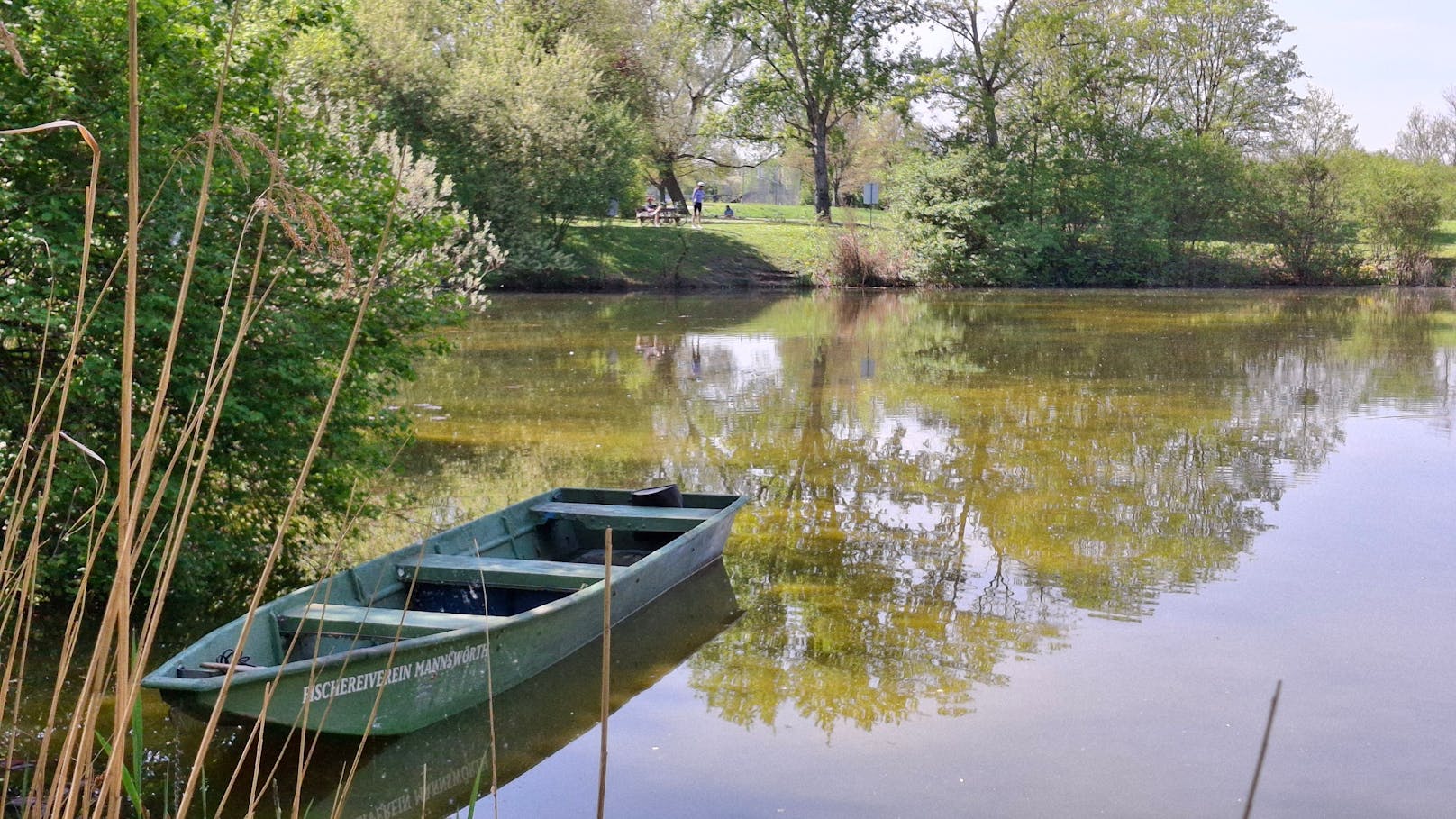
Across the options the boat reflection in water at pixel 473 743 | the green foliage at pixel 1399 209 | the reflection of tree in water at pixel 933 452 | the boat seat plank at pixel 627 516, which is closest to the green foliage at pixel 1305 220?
the green foliage at pixel 1399 209

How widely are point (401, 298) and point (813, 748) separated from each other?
3159 mm

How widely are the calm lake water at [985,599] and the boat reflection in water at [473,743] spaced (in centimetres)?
2

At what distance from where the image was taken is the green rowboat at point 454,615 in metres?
4.31

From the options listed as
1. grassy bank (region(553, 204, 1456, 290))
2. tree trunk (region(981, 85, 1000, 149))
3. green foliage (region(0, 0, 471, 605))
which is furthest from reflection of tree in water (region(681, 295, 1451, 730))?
tree trunk (region(981, 85, 1000, 149))

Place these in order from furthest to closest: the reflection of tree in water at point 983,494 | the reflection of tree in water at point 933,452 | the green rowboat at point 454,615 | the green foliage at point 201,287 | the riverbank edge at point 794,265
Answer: the riverbank edge at point 794,265, the reflection of tree in water at point 933,452, the reflection of tree in water at point 983,494, the green foliage at point 201,287, the green rowboat at point 454,615

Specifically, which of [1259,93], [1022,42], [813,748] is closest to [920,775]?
[813,748]

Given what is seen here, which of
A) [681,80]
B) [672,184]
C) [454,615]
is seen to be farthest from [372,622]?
[672,184]

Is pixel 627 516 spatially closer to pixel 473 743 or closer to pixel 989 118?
pixel 473 743

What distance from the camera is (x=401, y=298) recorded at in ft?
22.5

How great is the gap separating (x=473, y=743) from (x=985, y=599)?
121 inches

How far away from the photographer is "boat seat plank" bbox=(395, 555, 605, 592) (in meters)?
6.10

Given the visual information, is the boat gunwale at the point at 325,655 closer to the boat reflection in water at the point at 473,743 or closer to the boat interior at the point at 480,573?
the boat interior at the point at 480,573

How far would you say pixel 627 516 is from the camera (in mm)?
7449

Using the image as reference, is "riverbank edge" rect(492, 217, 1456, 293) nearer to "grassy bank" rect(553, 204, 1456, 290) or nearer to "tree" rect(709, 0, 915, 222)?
"grassy bank" rect(553, 204, 1456, 290)
